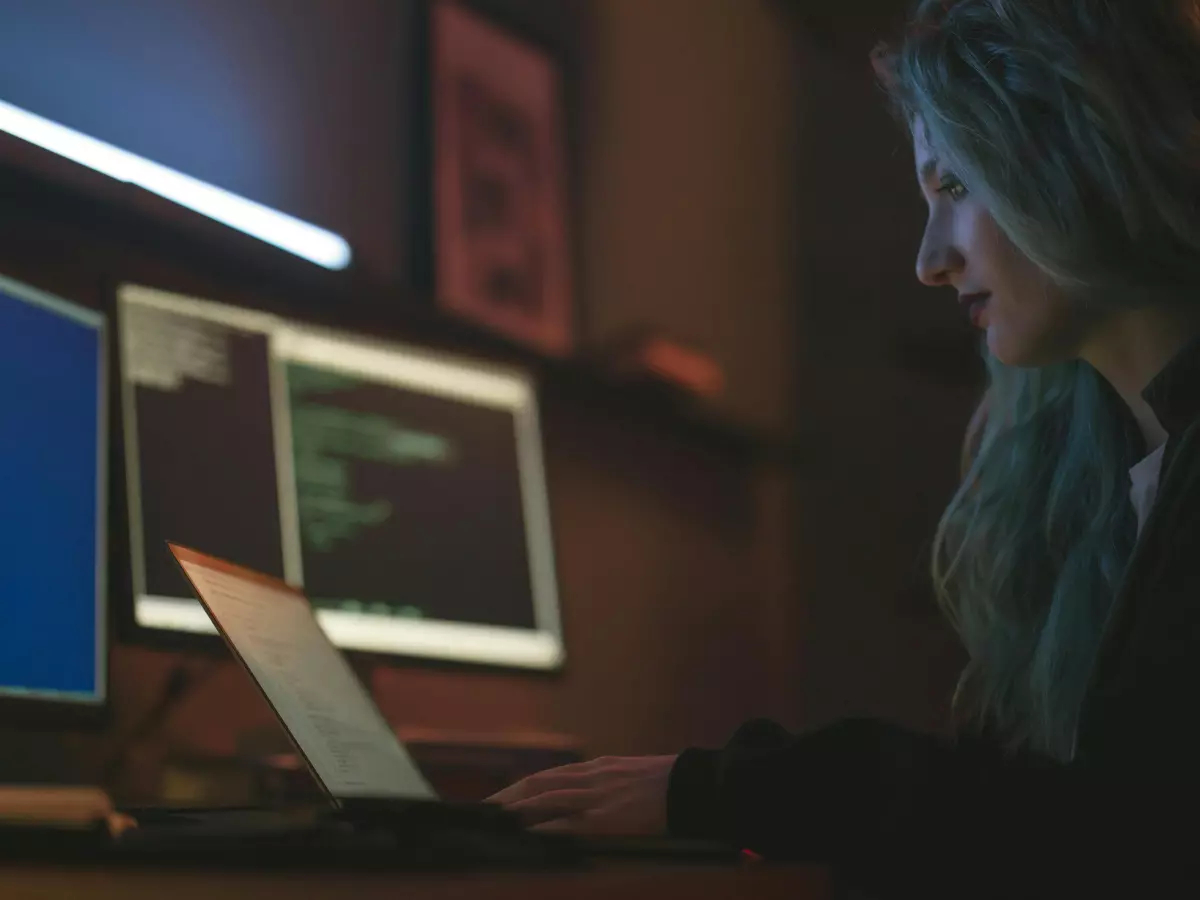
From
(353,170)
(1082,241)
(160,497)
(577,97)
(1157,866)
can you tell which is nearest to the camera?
(1157,866)

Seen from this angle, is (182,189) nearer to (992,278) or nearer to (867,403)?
(992,278)

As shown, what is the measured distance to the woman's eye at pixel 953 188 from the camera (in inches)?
43.4

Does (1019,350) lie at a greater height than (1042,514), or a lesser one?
greater

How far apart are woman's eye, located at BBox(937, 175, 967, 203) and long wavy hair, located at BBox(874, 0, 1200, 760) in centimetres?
3

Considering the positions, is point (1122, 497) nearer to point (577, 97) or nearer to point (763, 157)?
point (577, 97)

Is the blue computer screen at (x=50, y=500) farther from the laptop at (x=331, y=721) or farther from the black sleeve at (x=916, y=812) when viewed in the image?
the black sleeve at (x=916, y=812)

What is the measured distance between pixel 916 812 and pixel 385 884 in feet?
1.08

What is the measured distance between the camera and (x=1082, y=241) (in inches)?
39.0

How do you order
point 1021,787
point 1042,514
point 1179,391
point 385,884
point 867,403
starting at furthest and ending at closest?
point 867,403 < point 1042,514 < point 1179,391 < point 1021,787 < point 385,884

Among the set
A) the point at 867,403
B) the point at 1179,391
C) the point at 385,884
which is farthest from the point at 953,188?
the point at 867,403

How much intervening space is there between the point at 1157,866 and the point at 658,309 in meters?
1.62

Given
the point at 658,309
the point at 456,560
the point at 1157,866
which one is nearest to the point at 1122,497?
the point at 1157,866

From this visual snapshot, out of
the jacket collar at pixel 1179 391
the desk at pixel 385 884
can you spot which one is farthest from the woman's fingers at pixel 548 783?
the jacket collar at pixel 1179 391

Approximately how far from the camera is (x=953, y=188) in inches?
43.9
